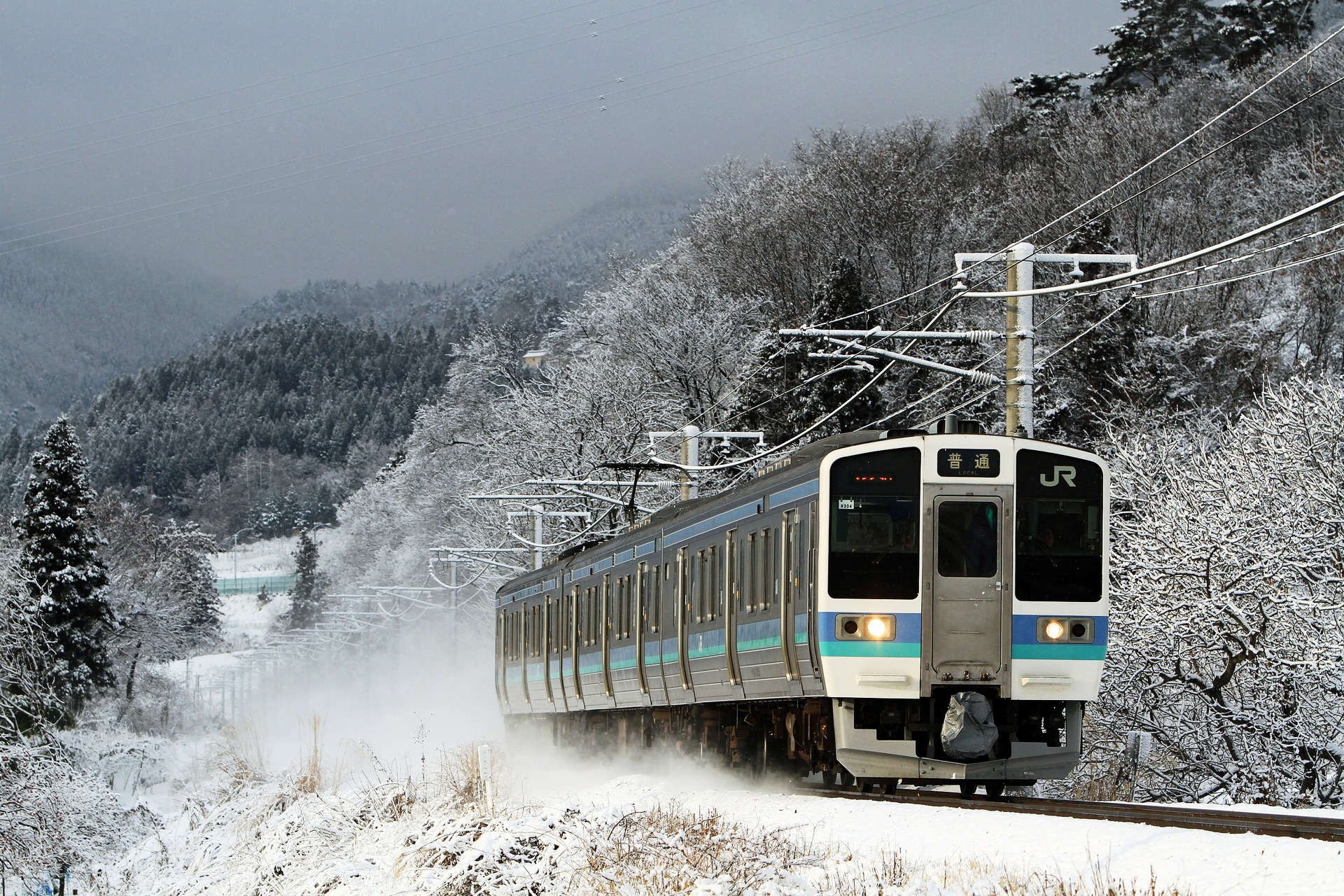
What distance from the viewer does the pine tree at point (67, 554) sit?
148 ft

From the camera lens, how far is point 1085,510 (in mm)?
13484

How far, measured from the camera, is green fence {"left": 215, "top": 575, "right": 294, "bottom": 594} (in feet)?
537

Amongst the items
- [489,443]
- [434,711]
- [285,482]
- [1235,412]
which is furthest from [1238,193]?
[285,482]

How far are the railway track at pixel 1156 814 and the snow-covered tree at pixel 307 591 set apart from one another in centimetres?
8019

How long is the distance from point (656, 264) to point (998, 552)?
43801 mm

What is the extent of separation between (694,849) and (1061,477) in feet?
17.1

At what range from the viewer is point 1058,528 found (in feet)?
43.9

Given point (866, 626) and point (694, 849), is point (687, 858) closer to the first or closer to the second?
point (694, 849)

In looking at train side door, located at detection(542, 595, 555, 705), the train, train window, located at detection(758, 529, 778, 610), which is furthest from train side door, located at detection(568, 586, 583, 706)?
the train

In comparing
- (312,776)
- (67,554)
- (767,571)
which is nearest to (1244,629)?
(767,571)

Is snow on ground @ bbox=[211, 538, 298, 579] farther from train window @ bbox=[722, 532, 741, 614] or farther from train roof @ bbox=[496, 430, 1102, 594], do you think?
train window @ bbox=[722, 532, 741, 614]

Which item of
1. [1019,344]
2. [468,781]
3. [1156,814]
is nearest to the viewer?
[1156,814]

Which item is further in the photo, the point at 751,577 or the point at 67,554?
the point at 67,554

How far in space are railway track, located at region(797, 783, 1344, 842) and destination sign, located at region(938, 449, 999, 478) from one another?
239 centimetres
